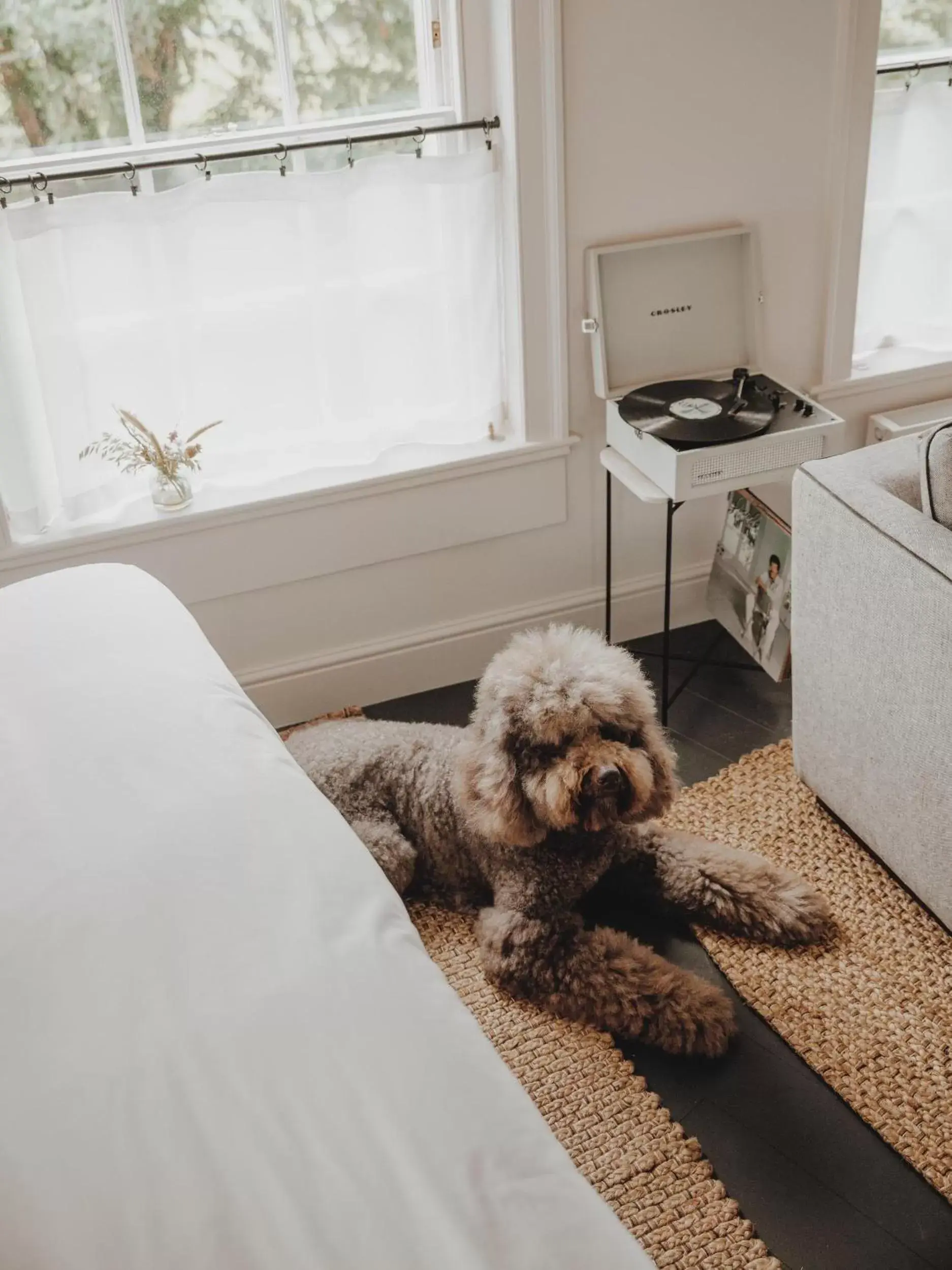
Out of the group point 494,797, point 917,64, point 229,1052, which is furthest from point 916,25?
point 229,1052


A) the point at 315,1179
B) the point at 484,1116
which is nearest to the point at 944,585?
the point at 484,1116

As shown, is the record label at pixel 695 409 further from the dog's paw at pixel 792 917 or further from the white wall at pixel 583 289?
the dog's paw at pixel 792 917

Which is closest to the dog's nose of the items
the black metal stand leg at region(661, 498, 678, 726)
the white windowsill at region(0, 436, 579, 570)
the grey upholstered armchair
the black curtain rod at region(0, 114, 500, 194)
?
the grey upholstered armchair

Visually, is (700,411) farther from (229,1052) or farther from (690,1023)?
(229,1052)

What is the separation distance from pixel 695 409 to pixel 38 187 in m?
1.36

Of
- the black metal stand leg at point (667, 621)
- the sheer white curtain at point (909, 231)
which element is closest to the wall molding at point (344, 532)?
the black metal stand leg at point (667, 621)

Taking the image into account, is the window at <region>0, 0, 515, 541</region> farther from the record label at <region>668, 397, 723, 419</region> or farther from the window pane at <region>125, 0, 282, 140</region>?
the record label at <region>668, 397, 723, 419</region>

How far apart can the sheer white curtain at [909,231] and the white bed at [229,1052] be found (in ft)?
7.26

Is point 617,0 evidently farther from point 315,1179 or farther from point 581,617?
point 315,1179

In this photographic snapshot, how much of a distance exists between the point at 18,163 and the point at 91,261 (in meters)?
0.21

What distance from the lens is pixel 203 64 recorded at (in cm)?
225

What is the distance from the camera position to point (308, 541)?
2.62m

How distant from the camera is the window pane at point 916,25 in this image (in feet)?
8.86

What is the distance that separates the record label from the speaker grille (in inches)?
4.3
